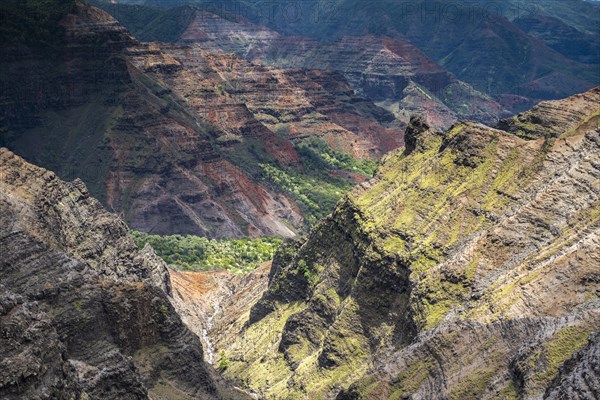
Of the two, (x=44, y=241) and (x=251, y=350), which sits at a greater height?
(x=44, y=241)

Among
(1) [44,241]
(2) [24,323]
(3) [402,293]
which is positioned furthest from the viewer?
(3) [402,293]

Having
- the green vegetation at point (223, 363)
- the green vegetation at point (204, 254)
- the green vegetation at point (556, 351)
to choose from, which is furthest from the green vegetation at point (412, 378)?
the green vegetation at point (204, 254)

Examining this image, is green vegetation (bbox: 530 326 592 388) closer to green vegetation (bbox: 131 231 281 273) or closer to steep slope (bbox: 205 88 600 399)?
steep slope (bbox: 205 88 600 399)

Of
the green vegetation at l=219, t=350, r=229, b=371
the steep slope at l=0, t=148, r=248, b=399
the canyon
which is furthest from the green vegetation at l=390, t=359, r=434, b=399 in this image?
the green vegetation at l=219, t=350, r=229, b=371

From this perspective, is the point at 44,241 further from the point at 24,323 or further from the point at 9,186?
the point at 24,323

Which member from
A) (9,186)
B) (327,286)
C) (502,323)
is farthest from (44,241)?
(502,323)

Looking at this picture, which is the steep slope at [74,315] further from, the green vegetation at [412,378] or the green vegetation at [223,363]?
the green vegetation at [412,378]
